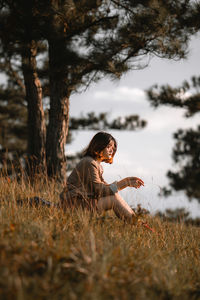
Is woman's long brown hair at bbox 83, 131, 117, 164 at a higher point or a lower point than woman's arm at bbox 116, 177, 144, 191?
higher

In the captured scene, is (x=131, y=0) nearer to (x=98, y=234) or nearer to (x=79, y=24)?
(x=79, y=24)

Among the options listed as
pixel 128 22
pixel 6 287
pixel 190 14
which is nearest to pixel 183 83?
pixel 190 14

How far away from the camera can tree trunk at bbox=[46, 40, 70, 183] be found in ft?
17.0

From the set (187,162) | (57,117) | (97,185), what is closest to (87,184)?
(97,185)

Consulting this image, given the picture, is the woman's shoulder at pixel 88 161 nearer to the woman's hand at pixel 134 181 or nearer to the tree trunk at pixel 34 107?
the woman's hand at pixel 134 181

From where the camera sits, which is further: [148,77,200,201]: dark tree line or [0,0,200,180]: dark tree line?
[148,77,200,201]: dark tree line

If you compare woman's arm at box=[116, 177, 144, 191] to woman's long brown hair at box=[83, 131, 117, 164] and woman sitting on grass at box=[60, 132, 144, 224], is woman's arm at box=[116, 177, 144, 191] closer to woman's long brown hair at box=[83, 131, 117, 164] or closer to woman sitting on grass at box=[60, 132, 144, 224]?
woman sitting on grass at box=[60, 132, 144, 224]

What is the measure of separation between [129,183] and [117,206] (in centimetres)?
24

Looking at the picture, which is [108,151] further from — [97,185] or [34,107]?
[34,107]

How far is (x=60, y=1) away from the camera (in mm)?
4680

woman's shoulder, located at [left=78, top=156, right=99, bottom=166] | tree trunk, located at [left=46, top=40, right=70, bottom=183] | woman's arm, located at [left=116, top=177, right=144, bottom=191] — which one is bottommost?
woman's arm, located at [left=116, top=177, right=144, bottom=191]

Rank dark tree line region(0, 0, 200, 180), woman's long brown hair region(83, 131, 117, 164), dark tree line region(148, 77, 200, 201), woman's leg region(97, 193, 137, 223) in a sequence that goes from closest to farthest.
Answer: woman's leg region(97, 193, 137, 223)
woman's long brown hair region(83, 131, 117, 164)
dark tree line region(0, 0, 200, 180)
dark tree line region(148, 77, 200, 201)

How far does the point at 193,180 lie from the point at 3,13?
5.88m

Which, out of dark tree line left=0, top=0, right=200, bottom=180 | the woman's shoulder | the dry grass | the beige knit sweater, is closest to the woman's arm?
the beige knit sweater
